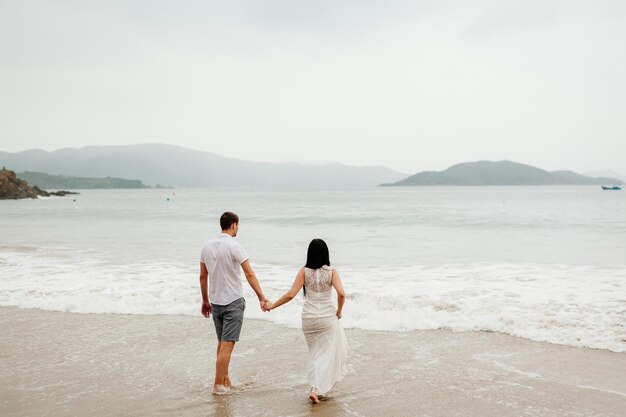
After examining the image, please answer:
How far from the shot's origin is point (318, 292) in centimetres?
547

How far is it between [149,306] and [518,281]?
10.5m

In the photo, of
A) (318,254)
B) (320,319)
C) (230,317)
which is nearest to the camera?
(318,254)

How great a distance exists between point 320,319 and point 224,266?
133cm

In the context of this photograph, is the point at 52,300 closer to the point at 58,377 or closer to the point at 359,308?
the point at 58,377

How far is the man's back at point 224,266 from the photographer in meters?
5.71

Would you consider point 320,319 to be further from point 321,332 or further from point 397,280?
point 397,280

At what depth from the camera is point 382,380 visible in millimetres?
6180

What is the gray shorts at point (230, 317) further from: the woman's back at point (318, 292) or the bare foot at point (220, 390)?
the woman's back at point (318, 292)

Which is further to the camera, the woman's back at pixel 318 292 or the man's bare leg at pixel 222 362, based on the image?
the man's bare leg at pixel 222 362

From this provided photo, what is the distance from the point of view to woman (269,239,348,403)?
542cm

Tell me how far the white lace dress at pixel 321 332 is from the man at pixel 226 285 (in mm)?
627

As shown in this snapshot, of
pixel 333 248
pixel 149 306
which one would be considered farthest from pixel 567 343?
pixel 333 248

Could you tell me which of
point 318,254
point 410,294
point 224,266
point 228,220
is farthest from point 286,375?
point 410,294

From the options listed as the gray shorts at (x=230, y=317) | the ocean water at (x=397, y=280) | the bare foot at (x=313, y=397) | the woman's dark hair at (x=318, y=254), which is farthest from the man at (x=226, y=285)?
the ocean water at (x=397, y=280)
